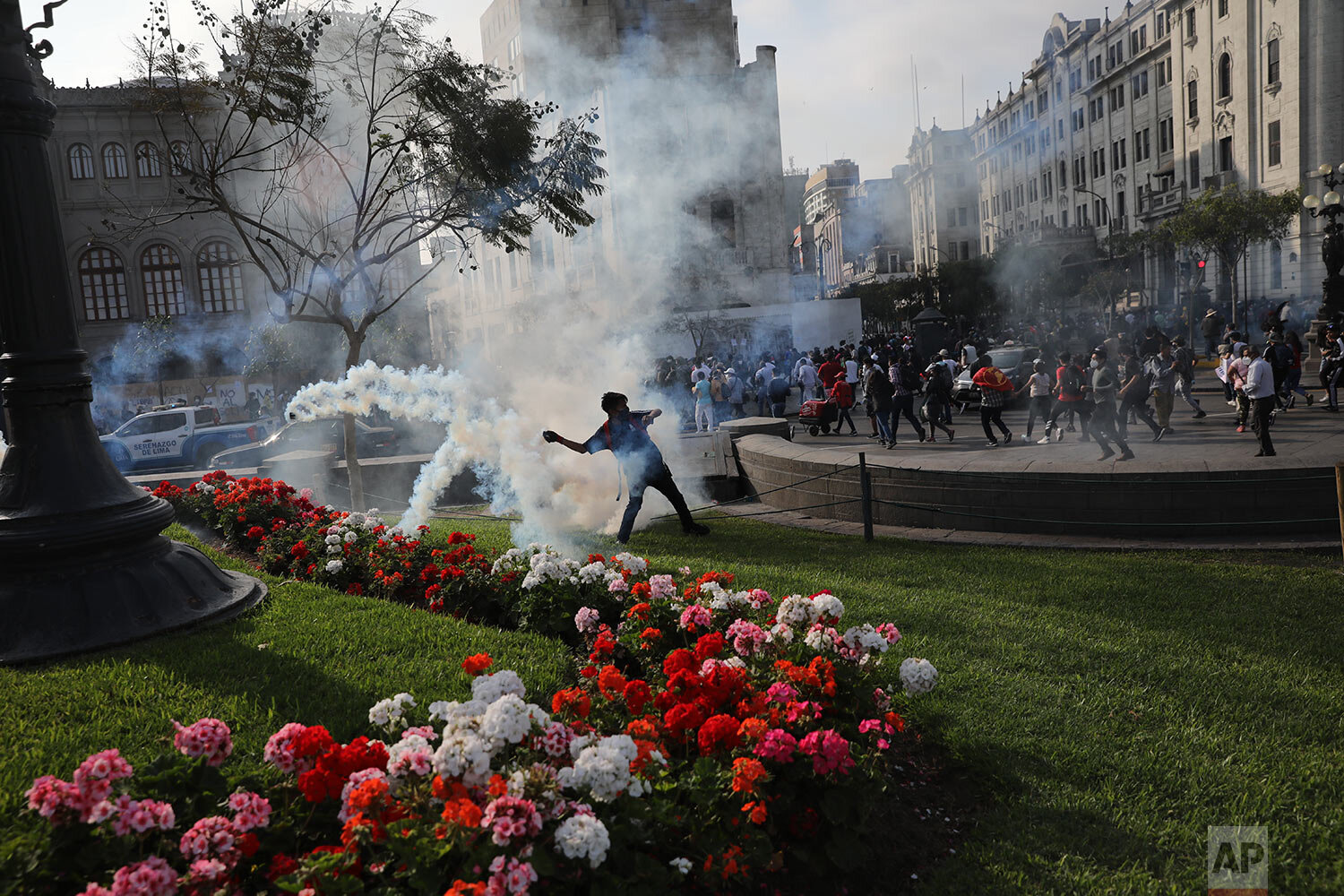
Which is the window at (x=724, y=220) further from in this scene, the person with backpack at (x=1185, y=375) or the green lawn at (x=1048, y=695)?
the green lawn at (x=1048, y=695)

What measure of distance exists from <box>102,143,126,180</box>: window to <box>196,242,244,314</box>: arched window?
4.10 meters

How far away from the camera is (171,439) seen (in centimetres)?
2264

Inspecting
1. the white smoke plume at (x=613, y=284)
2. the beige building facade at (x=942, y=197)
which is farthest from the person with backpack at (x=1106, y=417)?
the beige building facade at (x=942, y=197)

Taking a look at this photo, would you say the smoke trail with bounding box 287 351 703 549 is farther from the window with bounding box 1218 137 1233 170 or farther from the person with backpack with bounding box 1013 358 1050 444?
the window with bounding box 1218 137 1233 170

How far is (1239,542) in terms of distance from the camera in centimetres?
780

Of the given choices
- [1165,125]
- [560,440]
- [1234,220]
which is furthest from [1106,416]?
[1165,125]

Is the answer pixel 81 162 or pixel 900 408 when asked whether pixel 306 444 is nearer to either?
pixel 900 408

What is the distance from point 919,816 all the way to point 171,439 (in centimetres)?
A: 2253

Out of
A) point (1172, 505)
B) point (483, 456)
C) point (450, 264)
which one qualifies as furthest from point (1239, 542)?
point (450, 264)

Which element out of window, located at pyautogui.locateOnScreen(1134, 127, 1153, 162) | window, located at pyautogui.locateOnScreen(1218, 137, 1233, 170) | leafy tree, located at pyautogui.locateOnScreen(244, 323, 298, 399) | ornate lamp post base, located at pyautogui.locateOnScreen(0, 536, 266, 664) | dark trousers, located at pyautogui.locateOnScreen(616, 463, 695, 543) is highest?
window, located at pyautogui.locateOnScreen(1134, 127, 1153, 162)

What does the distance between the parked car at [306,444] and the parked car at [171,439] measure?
2921 mm

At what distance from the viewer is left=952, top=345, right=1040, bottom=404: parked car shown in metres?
19.6

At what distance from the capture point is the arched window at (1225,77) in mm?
41969

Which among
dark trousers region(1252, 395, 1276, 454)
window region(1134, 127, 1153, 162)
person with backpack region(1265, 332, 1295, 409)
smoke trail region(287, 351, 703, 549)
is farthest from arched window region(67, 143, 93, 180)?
window region(1134, 127, 1153, 162)
